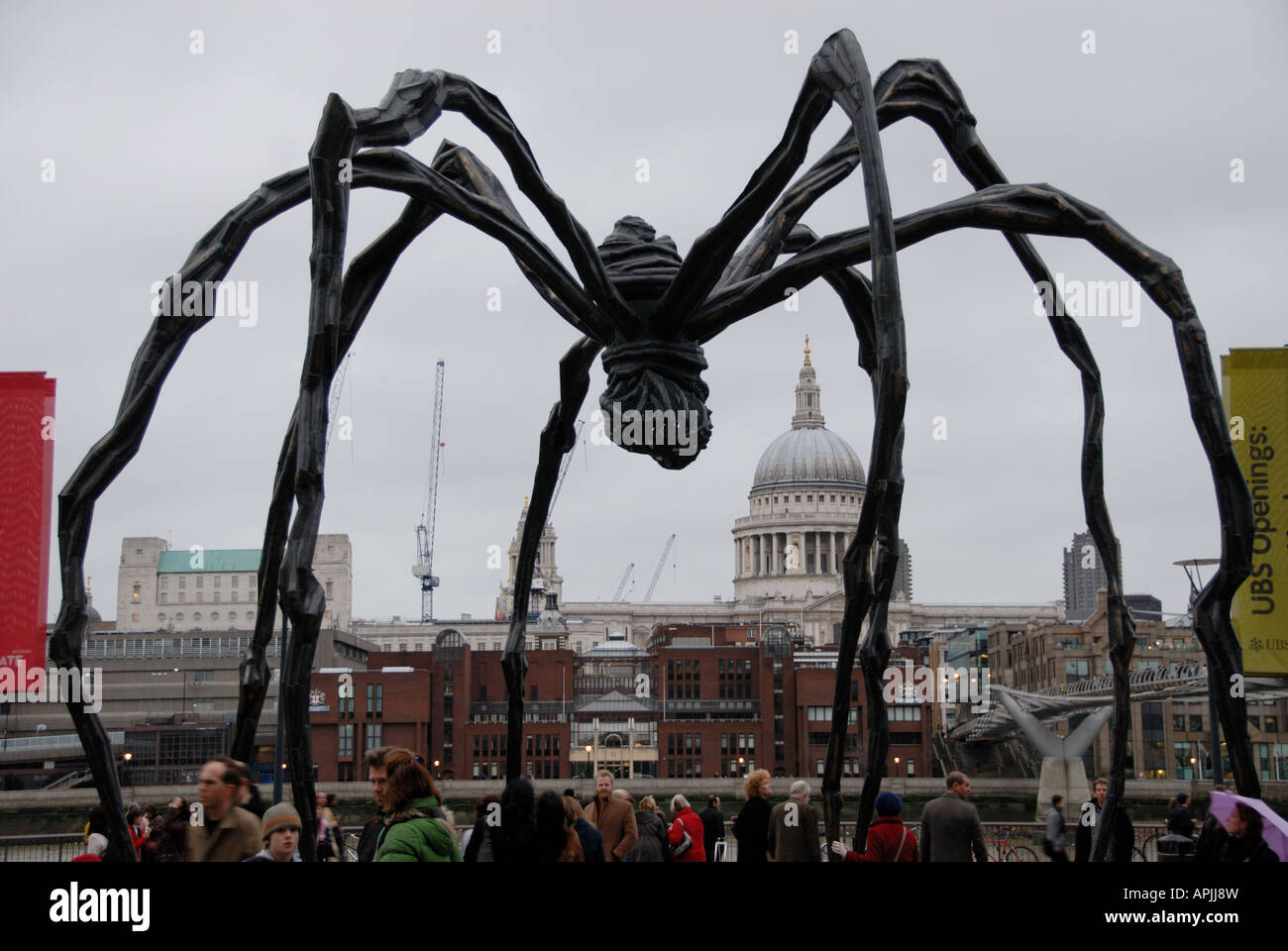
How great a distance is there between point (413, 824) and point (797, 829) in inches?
223

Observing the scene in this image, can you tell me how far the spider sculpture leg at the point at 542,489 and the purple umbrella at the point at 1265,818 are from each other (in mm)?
6709

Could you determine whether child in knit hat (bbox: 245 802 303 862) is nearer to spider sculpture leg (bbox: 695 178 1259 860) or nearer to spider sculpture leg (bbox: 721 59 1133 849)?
spider sculpture leg (bbox: 721 59 1133 849)

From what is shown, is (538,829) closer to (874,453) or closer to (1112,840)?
(874,453)

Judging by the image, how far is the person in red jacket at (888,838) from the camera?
39.8 feet

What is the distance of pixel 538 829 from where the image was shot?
938 cm

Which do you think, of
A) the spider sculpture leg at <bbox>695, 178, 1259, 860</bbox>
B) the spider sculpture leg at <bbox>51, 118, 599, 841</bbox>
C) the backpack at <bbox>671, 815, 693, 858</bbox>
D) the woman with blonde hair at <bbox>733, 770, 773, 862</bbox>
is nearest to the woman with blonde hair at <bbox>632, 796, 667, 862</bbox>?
the woman with blonde hair at <bbox>733, 770, 773, 862</bbox>

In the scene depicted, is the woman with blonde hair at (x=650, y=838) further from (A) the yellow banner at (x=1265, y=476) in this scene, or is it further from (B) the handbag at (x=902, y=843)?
(A) the yellow banner at (x=1265, y=476)

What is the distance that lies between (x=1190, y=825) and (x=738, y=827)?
7.76 m

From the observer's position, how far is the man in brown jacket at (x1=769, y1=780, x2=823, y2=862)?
13266 mm

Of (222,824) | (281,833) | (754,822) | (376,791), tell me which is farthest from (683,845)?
(281,833)

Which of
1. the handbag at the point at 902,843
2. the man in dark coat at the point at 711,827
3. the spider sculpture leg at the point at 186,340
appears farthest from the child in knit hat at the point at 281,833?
the man in dark coat at the point at 711,827

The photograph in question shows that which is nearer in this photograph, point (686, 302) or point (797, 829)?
point (686, 302)
